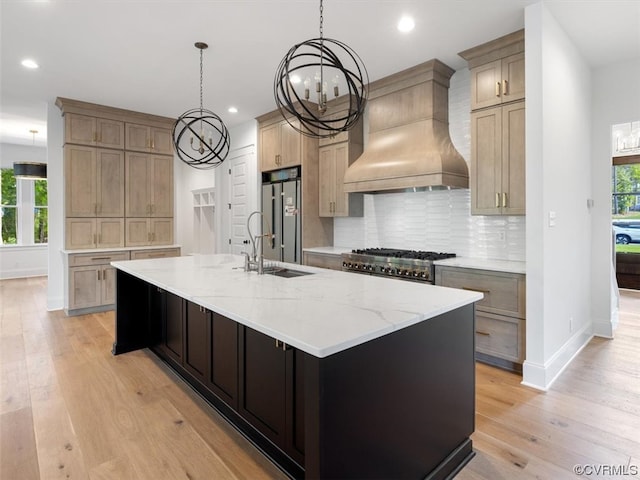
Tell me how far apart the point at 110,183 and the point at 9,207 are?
4703mm

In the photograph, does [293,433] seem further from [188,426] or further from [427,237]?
[427,237]

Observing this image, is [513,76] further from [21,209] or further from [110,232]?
[21,209]

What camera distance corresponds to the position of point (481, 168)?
3.27m

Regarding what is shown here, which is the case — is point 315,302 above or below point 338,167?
below

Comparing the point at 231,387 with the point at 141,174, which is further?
the point at 141,174

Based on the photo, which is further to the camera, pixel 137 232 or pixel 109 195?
pixel 137 232

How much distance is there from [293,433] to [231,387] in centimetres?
61

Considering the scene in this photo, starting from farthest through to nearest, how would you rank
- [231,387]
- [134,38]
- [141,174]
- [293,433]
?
[141,174] → [134,38] → [231,387] → [293,433]

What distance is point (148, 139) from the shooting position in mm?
5605

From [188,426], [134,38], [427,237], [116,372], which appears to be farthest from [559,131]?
[116,372]

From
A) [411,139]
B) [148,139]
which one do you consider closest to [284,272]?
[411,139]

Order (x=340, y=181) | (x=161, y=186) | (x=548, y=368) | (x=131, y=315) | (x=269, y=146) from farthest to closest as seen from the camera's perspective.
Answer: (x=161, y=186), (x=269, y=146), (x=340, y=181), (x=131, y=315), (x=548, y=368)

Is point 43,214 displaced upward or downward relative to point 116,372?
upward

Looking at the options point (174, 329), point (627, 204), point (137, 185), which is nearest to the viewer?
point (174, 329)
